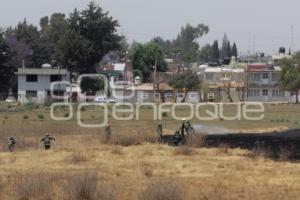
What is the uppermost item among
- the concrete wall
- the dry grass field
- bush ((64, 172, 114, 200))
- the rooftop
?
the rooftop

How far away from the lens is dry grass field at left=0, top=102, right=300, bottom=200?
50.0 ft

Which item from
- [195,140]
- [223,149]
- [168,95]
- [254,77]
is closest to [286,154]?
[223,149]

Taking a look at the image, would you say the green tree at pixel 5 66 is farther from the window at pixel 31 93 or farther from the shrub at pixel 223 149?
the shrub at pixel 223 149

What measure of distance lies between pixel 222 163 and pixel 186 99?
257ft

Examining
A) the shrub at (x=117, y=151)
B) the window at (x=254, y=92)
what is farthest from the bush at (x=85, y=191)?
the window at (x=254, y=92)

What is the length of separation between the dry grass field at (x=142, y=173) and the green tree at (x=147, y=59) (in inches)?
3554

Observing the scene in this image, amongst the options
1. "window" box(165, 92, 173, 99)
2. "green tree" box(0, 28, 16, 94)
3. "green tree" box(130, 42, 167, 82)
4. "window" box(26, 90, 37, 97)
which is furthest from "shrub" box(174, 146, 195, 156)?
"green tree" box(130, 42, 167, 82)

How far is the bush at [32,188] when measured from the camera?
1518 cm

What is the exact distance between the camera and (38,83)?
292 feet

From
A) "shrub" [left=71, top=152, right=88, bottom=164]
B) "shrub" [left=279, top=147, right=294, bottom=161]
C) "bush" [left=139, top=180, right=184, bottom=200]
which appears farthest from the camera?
"shrub" [left=279, top=147, right=294, bottom=161]

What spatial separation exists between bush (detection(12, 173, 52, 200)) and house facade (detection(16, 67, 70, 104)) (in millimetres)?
71236

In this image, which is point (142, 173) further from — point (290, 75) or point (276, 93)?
point (276, 93)

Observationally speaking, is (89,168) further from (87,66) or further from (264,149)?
(87,66)

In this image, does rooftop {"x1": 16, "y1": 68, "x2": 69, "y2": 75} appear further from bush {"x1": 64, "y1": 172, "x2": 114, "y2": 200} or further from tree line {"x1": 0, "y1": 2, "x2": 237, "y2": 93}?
bush {"x1": 64, "y1": 172, "x2": 114, "y2": 200}
